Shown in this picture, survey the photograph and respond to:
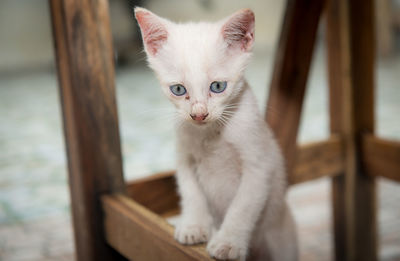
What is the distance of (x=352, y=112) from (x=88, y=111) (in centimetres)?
114

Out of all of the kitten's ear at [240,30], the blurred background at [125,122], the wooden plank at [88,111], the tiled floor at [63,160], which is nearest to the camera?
the kitten's ear at [240,30]

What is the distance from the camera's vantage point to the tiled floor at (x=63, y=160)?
224 centimetres

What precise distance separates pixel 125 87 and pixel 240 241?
4.91 meters

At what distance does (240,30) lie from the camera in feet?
3.03

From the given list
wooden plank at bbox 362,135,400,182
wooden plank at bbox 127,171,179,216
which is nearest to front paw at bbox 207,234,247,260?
wooden plank at bbox 127,171,179,216

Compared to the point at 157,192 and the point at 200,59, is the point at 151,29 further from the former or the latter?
the point at 157,192

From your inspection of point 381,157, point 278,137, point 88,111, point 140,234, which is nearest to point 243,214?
point 140,234

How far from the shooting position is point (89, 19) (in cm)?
134

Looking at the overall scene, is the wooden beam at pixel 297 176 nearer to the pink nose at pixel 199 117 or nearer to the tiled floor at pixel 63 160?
the tiled floor at pixel 63 160

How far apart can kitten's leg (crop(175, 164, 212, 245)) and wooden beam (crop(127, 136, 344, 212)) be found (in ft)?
1.63

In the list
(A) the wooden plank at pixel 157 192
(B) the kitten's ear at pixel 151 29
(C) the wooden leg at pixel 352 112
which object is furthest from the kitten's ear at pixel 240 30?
(C) the wooden leg at pixel 352 112

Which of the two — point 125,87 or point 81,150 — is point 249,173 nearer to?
point 81,150

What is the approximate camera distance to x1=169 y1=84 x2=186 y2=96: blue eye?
3.08 ft

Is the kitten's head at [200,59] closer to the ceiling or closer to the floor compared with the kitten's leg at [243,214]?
closer to the ceiling
